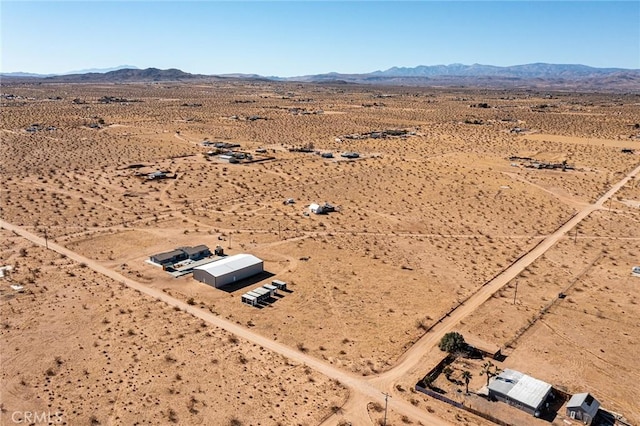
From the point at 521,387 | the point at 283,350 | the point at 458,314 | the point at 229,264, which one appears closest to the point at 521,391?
the point at 521,387

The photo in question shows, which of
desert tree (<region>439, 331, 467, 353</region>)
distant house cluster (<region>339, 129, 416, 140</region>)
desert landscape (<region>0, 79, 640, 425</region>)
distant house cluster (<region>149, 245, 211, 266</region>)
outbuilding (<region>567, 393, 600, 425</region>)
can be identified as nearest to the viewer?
outbuilding (<region>567, 393, 600, 425</region>)

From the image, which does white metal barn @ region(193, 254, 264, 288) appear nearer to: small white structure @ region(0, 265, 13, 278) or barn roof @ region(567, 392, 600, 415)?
small white structure @ region(0, 265, 13, 278)

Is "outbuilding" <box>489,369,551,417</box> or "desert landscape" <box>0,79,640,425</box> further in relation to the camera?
"desert landscape" <box>0,79,640,425</box>

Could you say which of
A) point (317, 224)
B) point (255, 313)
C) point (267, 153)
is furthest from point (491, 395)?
point (267, 153)

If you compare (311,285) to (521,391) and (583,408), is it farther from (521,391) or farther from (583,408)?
(583,408)

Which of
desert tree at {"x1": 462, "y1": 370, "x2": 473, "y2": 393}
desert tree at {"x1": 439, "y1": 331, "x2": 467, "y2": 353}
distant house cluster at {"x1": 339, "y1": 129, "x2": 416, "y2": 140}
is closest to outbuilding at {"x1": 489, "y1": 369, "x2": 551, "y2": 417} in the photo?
desert tree at {"x1": 462, "y1": 370, "x2": 473, "y2": 393}

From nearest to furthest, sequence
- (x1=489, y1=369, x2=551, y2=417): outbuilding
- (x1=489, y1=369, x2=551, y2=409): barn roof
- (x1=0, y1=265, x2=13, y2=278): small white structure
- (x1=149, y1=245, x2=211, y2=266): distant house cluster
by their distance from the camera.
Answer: (x1=489, y1=369, x2=551, y2=417): outbuilding, (x1=489, y1=369, x2=551, y2=409): barn roof, (x1=0, y1=265, x2=13, y2=278): small white structure, (x1=149, y1=245, x2=211, y2=266): distant house cluster

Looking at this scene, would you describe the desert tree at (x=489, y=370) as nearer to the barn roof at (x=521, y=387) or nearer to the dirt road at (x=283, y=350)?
the barn roof at (x=521, y=387)
